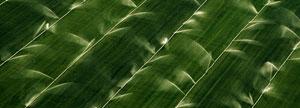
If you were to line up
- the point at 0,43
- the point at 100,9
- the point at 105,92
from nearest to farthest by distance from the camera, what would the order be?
the point at 105,92, the point at 0,43, the point at 100,9

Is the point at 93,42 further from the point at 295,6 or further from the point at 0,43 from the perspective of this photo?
the point at 295,6

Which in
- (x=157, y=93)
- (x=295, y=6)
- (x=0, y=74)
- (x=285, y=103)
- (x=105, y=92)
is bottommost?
(x=285, y=103)

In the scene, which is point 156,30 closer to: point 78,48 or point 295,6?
point 78,48

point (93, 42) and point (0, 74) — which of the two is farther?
point (93, 42)

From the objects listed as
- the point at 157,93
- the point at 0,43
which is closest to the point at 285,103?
the point at 157,93

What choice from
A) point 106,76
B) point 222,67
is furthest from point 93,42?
point 222,67

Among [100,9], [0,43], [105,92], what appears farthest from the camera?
[100,9]

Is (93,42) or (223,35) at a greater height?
(93,42)
